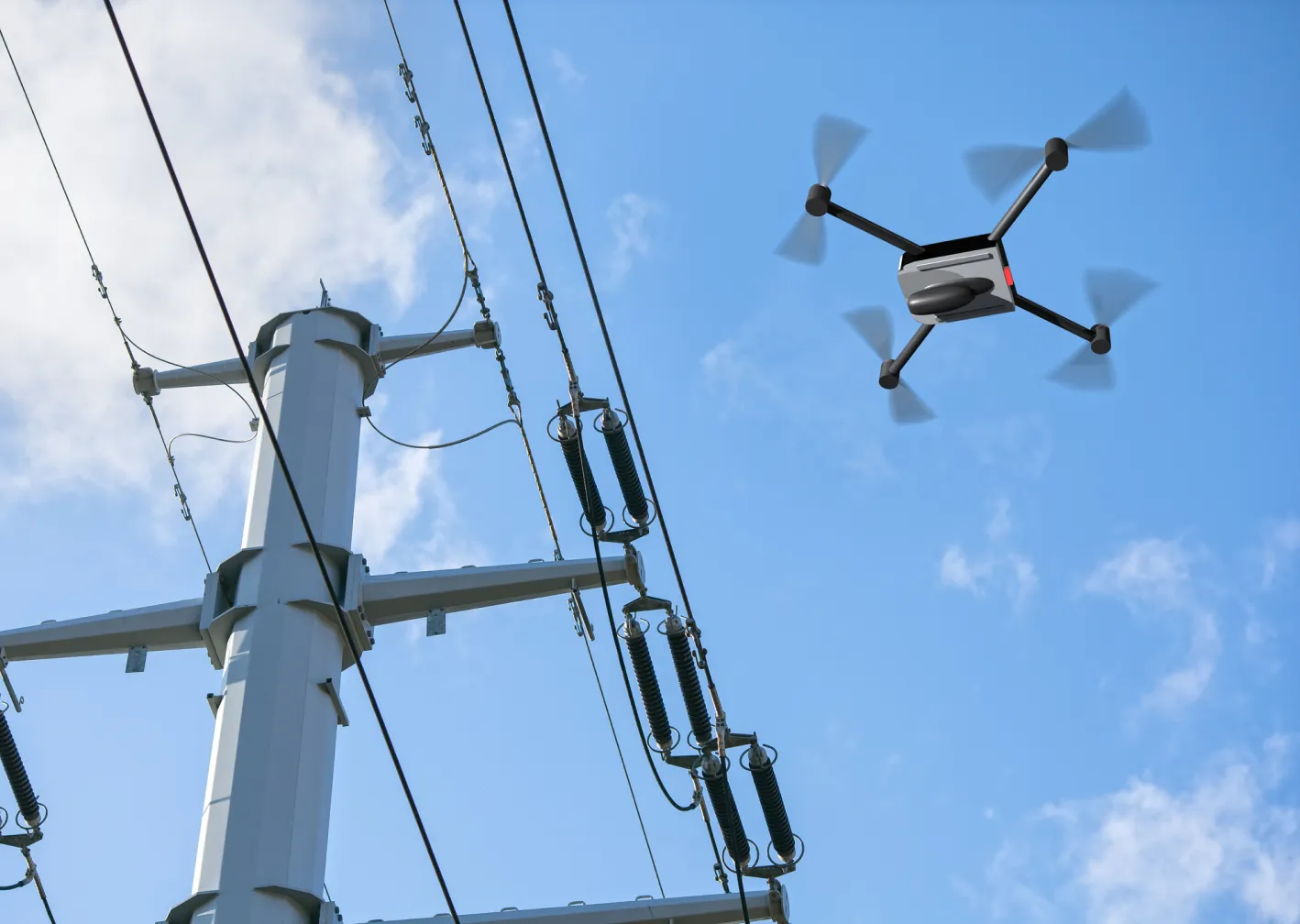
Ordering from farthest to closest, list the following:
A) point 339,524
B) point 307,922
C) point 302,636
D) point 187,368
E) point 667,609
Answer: point 187,368 → point 667,609 → point 339,524 → point 302,636 → point 307,922

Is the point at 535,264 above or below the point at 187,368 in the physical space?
below

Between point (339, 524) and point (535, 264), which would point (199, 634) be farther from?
point (535, 264)

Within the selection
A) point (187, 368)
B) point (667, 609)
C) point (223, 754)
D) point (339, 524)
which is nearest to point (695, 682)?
point (667, 609)

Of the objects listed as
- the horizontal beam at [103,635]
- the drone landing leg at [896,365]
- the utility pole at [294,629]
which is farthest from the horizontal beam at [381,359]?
the drone landing leg at [896,365]

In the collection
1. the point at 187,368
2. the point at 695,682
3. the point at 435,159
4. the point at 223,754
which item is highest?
the point at 435,159

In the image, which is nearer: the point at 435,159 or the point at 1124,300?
the point at 1124,300

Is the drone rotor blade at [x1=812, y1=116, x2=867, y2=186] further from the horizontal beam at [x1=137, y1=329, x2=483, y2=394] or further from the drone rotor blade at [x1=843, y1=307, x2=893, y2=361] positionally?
the horizontal beam at [x1=137, y1=329, x2=483, y2=394]

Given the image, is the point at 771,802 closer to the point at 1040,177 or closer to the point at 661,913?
the point at 661,913

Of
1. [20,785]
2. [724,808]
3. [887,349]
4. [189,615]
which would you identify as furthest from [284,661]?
[887,349]
